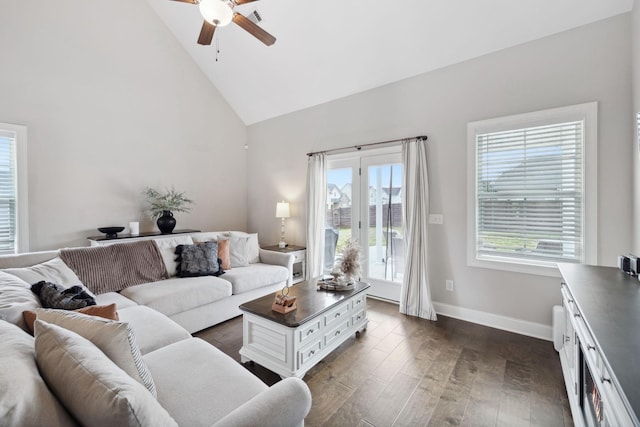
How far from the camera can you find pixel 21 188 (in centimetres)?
326

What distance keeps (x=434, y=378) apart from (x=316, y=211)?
9.16 ft

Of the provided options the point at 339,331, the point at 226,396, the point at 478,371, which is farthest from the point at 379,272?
the point at 226,396

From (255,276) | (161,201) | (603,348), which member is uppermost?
(161,201)

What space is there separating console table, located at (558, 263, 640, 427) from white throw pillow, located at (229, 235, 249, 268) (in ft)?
11.0

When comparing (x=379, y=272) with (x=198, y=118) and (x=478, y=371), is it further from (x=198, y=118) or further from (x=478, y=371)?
(x=198, y=118)

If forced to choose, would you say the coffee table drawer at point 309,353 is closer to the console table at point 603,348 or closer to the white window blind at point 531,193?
the console table at point 603,348

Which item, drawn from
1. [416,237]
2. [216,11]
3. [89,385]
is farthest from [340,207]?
[89,385]

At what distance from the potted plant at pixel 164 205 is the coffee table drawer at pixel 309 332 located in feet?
9.85

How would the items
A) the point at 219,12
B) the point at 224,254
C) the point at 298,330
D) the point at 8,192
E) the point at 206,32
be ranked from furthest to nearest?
the point at 224,254 < the point at 8,192 < the point at 206,32 < the point at 219,12 < the point at 298,330

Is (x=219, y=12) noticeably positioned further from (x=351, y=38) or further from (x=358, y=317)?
(x=358, y=317)

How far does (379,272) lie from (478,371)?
70.7 inches

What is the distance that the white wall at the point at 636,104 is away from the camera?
2.18m

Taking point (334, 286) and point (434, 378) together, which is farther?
point (334, 286)

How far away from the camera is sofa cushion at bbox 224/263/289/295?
325 cm
